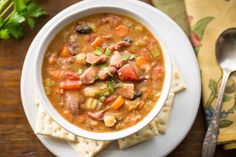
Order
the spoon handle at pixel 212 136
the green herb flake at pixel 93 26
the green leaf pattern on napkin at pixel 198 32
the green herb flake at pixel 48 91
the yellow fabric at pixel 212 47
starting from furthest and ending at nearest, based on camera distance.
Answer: the green leaf pattern on napkin at pixel 198 32, the yellow fabric at pixel 212 47, the spoon handle at pixel 212 136, the green herb flake at pixel 93 26, the green herb flake at pixel 48 91

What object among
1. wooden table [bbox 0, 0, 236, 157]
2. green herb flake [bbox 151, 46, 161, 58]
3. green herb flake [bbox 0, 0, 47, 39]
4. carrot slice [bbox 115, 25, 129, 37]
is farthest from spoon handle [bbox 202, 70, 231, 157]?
green herb flake [bbox 0, 0, 47, 39]

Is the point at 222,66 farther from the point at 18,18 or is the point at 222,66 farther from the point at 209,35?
the point at 18,18

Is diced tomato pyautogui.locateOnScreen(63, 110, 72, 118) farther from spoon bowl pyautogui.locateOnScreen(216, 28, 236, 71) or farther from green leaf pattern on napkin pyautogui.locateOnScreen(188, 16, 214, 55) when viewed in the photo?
spoon bowl pyautogui.locateOnScreen(216, 28, 236, 71)

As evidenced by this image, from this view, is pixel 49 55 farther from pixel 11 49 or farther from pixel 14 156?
pixel 14 156

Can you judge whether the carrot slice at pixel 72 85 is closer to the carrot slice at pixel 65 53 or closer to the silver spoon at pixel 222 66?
the carrot slice at pixel 65 53

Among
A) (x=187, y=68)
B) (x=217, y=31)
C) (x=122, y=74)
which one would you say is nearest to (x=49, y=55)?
(x=122, y=74)

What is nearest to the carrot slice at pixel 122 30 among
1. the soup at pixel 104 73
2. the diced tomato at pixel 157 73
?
the soup at pixel 104 73
